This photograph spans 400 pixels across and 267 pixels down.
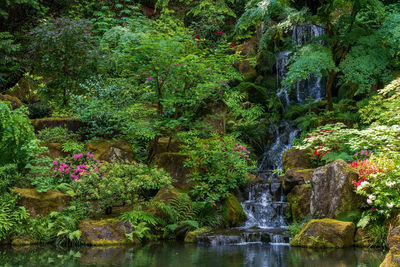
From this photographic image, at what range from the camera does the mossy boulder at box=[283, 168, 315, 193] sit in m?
9.74

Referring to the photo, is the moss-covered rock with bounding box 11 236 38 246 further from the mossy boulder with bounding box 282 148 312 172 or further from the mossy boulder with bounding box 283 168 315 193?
the mossy boulder with bounding box 282 148 312 172

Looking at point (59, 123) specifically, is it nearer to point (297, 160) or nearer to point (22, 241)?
point (22, 241)

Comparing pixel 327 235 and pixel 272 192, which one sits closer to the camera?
pixel 327 235

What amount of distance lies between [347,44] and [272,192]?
5800 mm

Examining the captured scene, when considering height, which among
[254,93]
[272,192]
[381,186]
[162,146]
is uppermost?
[254,93]

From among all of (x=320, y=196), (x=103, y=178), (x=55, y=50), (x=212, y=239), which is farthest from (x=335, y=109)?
(x=55, y=50)

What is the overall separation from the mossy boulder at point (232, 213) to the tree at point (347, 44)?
4283 mm

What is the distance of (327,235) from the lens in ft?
23.7

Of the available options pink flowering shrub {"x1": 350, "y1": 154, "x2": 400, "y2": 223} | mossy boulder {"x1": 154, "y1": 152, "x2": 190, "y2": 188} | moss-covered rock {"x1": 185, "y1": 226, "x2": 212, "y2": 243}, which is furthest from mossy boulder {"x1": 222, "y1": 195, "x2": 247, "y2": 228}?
pink flowering shrub {"x1": 350, "y1": 154, "x2": 400, "y2": 223}

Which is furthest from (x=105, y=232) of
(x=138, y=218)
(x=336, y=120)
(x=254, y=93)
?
(x=254, y=93)

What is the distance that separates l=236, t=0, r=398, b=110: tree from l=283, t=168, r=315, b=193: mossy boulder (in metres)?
2.96

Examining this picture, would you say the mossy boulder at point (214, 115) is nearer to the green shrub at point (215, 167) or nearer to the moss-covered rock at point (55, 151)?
the green shrub at point (215, 167)

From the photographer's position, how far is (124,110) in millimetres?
10703

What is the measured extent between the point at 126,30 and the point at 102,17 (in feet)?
13.1
